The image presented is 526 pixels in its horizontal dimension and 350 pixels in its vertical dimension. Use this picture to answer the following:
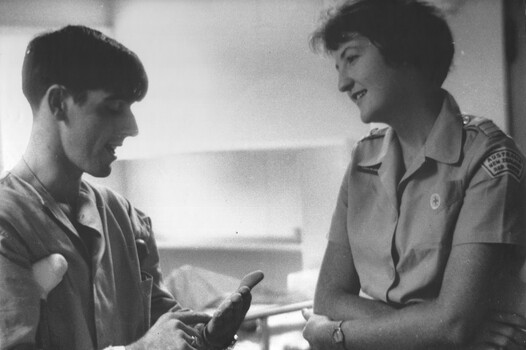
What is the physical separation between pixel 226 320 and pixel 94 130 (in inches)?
15.6

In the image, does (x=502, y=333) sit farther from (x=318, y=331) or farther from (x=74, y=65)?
(x=74, y=65)

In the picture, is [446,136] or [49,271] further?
[446,136]

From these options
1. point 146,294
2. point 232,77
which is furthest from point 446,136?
point 146,294

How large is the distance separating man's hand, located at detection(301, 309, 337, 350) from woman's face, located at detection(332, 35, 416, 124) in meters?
0.43

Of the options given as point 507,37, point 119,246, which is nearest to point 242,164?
point 119,246

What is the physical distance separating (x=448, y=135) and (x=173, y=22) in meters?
0.58

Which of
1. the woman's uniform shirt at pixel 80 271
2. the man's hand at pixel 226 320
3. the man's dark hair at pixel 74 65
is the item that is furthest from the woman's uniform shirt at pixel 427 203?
the man's dark hair at pixel 74 65

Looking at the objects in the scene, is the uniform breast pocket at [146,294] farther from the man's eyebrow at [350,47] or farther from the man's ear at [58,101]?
the man's eyebrow at [350,47]

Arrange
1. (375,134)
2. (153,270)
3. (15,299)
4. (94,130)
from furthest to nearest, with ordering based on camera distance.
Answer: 1. (375,134)
2. (153,270)
3. (94,130)
4. (15,299)

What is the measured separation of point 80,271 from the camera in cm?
89

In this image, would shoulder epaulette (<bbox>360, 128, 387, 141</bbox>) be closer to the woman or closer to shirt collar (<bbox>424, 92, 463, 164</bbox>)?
the woman

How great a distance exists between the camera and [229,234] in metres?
1.07

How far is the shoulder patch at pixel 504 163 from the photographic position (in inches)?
38.0

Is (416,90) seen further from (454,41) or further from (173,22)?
(173,22)
